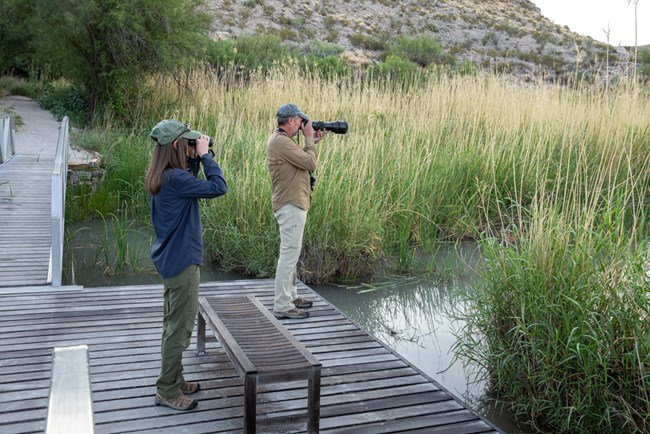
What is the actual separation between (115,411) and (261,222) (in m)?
3.76

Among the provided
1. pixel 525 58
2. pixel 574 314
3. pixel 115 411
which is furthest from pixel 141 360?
pixel 525 58

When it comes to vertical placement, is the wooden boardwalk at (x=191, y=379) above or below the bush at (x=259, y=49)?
below

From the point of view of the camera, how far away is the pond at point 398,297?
16.6 ft

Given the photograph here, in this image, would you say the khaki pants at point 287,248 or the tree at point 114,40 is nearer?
the khaki pants at point 287,248

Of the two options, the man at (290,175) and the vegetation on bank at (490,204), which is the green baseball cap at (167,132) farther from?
the vegetation on bank at (490,204)

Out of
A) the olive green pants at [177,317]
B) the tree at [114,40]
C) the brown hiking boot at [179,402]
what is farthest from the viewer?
the tree at [114,40]

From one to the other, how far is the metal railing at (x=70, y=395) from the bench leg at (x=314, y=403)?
102 inches

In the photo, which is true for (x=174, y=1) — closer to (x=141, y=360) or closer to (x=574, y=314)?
(x=141, y=360)

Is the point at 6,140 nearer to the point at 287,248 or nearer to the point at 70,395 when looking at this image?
the point at 287,248

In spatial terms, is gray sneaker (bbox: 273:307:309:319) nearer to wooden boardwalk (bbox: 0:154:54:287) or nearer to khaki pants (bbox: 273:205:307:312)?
khaki pants (bbox: 273:205:307:312)

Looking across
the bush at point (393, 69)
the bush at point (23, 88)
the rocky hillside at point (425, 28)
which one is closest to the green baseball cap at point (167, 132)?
the bush at point (393, 69)

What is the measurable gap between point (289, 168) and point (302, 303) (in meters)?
1.15

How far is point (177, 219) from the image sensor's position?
3.39 meters

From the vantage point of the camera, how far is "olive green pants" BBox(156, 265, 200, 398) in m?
3.40
